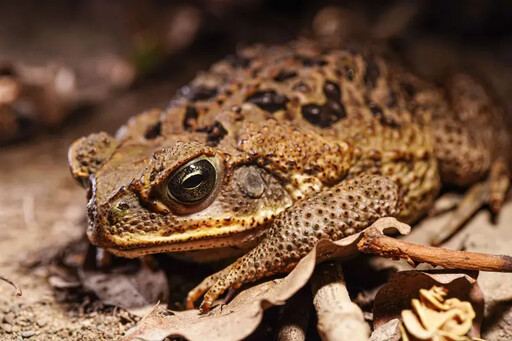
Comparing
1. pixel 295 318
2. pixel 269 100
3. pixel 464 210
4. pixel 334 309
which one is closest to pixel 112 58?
pixel 269 100

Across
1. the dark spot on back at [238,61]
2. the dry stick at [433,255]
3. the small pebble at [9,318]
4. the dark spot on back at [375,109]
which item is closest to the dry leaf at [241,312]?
the dry stick at [433,255]

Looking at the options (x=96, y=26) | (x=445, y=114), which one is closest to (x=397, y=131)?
(x=445, y=114)

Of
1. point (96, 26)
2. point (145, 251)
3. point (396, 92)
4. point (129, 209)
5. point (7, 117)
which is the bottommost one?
point (145, 251)

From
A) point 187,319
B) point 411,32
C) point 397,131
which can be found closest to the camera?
point 187,319

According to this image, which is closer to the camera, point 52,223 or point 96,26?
point 52,223

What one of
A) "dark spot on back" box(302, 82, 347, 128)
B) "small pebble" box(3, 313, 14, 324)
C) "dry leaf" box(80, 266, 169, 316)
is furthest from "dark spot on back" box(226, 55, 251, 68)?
"small pebble" box(3, 313, 14, 324)

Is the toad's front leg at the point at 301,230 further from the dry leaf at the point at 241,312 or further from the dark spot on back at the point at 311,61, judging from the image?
the dark spot on back at the point at 311,61

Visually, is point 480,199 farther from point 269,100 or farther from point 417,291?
point 269,100

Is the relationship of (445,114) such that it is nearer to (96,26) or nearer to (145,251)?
(145,251)

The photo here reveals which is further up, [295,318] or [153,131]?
[153,131]
